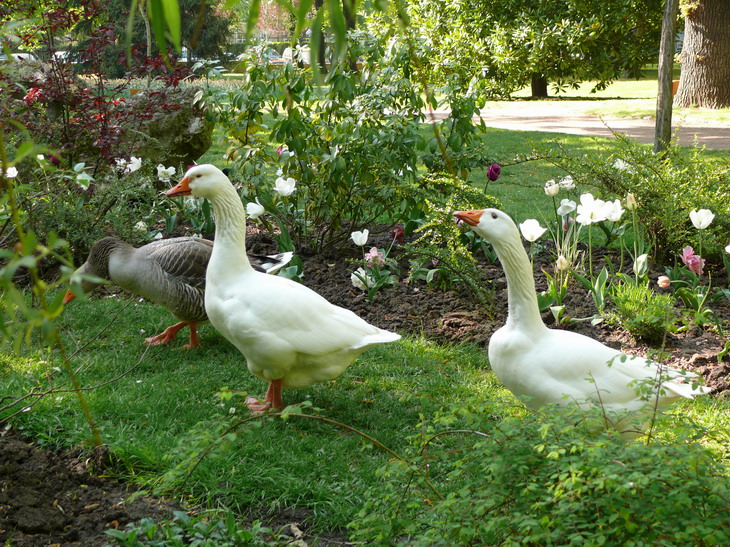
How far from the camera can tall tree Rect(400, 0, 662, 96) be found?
53.5 feet

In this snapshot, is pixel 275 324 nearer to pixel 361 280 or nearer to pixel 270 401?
pixel 270 401

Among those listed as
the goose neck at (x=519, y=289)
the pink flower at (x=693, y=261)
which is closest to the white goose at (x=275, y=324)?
the goose neck at (x=519, y=289)

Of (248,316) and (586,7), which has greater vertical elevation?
(586,7)

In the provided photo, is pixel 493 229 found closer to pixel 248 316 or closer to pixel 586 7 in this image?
pixel 248 316

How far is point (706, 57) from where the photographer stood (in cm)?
1502

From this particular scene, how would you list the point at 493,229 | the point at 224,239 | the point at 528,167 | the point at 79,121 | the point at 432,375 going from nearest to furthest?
the point at 493,229 < the point at 224,239 < the point at 432,375 < the point at 79,121 < the point at 528,167

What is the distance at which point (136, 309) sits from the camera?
227 inches

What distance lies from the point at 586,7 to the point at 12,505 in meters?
16.9

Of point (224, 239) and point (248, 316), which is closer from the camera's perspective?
point (248, 316)

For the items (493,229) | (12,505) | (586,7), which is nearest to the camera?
(12,505)

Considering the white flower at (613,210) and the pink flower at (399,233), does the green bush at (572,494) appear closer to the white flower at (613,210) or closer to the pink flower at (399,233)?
the white flower at (613,210)

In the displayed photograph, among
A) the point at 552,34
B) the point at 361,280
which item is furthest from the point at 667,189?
the point at 552,34

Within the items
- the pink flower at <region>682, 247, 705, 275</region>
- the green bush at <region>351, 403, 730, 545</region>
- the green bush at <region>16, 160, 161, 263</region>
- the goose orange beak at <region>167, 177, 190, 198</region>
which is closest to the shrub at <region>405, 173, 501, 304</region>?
the pink flower at <region>682, 247, 705, 275</region>

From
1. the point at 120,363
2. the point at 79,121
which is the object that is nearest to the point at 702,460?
the point at 120,363
